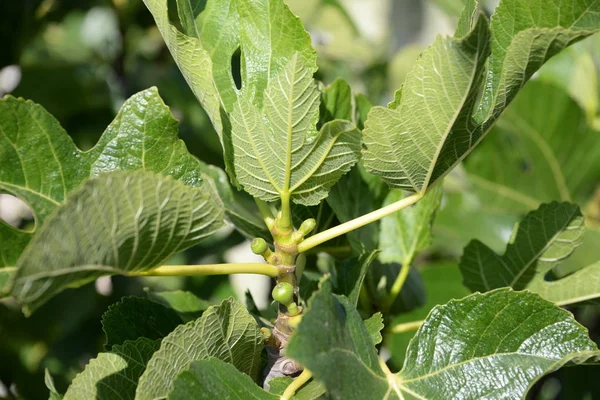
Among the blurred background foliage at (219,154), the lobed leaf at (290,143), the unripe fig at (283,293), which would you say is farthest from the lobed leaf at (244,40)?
the blurred background foliage at (219,154)

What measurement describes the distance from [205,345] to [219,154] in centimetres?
93

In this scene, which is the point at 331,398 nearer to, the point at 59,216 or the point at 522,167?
the point at 59,216

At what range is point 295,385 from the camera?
616 mm

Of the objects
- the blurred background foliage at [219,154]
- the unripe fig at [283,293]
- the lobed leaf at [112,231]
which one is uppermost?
the lobed leaf at [112,231]

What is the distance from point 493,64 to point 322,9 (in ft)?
4.34

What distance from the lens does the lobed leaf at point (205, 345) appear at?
0.58 m

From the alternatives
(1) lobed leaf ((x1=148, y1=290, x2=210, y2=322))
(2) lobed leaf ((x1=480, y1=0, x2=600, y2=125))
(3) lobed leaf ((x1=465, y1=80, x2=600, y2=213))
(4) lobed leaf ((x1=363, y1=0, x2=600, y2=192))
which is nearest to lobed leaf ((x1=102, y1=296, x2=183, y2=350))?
(1) lobed leaf ((x1=148, y1=290, x2=210, y2=322))

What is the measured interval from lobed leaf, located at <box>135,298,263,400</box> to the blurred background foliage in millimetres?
552

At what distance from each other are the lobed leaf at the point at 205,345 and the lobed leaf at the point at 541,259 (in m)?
0.31

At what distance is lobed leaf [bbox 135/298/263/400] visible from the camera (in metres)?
0.58

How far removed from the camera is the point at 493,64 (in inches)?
24.8

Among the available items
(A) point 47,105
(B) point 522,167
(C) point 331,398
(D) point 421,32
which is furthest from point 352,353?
(D) point 421,32

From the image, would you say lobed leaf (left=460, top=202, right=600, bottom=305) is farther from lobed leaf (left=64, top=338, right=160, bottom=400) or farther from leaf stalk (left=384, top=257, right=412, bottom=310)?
lobed leaf (left=64, top=338, right=160, bottom=400)

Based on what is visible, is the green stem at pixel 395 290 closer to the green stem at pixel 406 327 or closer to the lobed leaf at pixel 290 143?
the green stem at pixel 406 327
